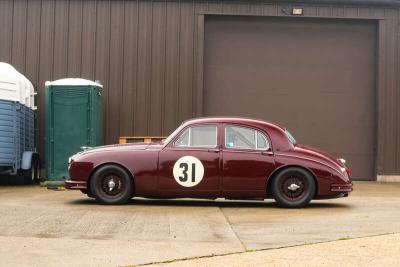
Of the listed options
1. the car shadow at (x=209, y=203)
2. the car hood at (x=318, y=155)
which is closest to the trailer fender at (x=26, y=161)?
the car shadow at (x=209, y=203)

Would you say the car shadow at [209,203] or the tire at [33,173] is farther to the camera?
the tire at [33,173]

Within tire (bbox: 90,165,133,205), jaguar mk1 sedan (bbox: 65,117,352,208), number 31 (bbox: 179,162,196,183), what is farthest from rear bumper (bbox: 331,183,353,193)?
tire (bbox: 90,165,133,205)

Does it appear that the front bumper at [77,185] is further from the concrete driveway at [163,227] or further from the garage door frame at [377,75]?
the garage door frame at [377,75]

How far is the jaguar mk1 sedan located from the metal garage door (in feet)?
26.0

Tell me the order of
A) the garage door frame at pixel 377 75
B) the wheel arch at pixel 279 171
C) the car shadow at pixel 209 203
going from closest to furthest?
the wheel arch at pixel 279 171 → the car shadow at pixel 209 203 → the garage door frame at pixel 377 75

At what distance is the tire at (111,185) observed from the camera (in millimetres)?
10820

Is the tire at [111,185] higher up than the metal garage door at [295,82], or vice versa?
the metal garage door at [295,82]

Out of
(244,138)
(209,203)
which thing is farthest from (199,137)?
(209,203)

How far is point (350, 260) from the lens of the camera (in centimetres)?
656

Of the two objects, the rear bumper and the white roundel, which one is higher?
the white roundel

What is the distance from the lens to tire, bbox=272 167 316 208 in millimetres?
10594

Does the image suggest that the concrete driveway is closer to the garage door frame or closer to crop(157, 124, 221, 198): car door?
crop(157, 124, 221, 198): car door

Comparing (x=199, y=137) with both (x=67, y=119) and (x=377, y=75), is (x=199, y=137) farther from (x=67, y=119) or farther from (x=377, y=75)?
(x=377, y=75)

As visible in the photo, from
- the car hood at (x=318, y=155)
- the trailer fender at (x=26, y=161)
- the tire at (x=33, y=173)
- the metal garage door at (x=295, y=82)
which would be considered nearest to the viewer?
the car hood at (x=318, y=155)
